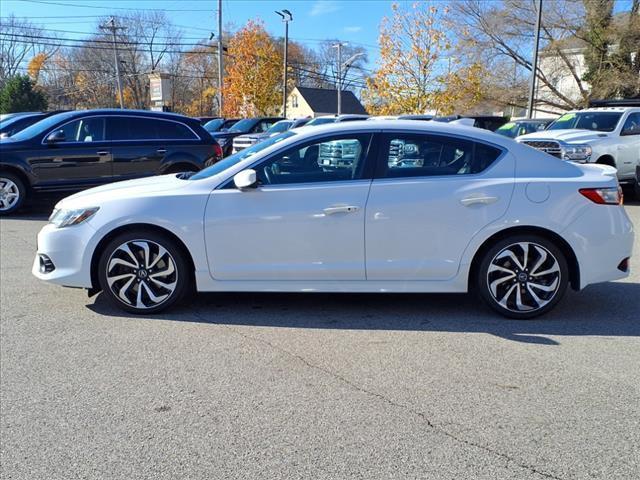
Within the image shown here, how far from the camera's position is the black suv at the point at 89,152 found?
9.75 meters

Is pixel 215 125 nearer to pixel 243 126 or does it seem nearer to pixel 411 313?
pixel 243 126

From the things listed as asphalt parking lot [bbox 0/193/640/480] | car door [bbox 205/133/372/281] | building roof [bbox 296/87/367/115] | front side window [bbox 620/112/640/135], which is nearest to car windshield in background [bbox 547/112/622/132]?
front side window [bbox 620/112/640/135]

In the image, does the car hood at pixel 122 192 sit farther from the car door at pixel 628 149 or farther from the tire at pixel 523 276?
the car door at pixel 628 149

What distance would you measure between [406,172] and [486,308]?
4.81ft

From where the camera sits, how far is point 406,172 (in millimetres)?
4680

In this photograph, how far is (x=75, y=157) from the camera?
9.88 meters

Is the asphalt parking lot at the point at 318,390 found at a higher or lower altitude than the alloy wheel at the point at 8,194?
lower

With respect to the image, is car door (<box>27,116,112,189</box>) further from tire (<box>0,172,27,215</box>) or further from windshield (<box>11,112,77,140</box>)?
tire (<box>0,172,27,215</box>)

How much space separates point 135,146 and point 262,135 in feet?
26.8

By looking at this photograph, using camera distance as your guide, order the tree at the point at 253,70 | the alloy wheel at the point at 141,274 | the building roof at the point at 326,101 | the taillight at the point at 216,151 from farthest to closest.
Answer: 1. the building roof at the point at 326,101
2. the tree at the point at 253,70
3. the taillight at the point at 216,151
4. the alloy wheel at the point at 141,274

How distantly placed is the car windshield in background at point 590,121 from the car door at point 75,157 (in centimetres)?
1003

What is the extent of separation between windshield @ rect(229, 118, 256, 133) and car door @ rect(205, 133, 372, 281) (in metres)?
18.0

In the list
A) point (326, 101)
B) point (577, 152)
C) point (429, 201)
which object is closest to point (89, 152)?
point (429, 201)

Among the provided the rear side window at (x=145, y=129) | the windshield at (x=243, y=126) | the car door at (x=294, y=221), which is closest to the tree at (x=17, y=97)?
the windshield at (x=243, y=126)
